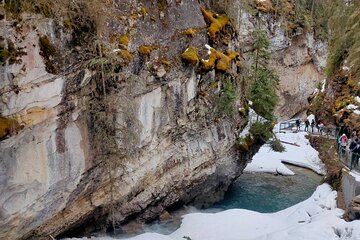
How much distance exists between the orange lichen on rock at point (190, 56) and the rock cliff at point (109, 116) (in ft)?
0.24

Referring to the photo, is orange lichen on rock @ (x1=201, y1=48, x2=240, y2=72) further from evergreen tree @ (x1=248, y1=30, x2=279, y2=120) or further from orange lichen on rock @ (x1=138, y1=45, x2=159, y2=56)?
evergreen tree @ (x1=248, y1=30, x2=279, y2=120)

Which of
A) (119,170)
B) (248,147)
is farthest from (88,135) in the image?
(248,147)

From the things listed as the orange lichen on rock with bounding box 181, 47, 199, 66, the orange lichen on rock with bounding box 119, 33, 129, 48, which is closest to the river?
the orange lichen on rock with bounding box 181, 47, 199, 66

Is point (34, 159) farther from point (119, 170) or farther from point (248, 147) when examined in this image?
point (248, 147)

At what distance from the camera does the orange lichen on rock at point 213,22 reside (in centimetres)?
1961

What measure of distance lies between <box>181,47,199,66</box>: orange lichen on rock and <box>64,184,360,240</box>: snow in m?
7.39

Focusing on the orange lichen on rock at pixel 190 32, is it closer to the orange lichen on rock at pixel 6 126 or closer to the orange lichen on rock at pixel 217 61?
the orange lichen on rock at pixel 217 61

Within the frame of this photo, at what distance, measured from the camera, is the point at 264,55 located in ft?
92.1

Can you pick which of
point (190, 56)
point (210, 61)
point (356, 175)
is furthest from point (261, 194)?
point (190, 56)

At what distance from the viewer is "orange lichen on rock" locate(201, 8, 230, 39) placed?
64.3 feet

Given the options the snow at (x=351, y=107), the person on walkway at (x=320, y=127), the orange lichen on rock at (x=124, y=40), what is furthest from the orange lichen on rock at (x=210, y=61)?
the person on walkway at (x=320, y=127)

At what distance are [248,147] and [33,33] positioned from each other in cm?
1577

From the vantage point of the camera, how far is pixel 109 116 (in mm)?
13367

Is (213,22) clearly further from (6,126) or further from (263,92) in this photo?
(6,126)
